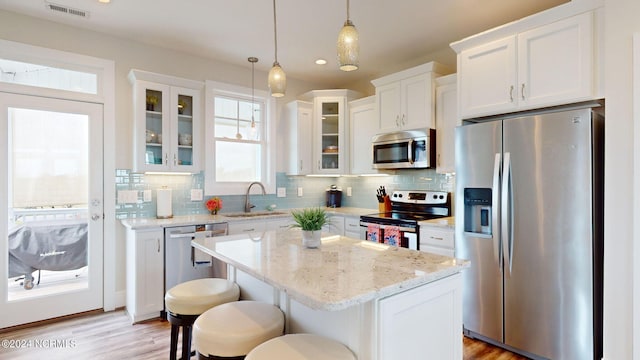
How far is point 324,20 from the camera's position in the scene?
306 cm

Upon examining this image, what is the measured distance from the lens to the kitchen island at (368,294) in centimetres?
123

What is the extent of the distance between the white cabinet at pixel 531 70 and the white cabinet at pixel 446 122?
50 centimetres

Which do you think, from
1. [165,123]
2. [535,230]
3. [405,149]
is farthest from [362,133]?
[535,230]

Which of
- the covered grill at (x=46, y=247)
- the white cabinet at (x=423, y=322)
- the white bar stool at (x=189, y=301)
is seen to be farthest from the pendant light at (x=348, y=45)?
the covered grill at (x=46, y=247)

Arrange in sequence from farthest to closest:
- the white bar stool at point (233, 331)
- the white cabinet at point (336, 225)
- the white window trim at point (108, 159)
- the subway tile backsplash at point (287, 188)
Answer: the white cabinet at point (336, 225) < the subway tile backsplash at point (287, 188) < the white window trim at point (108, 159) < the white bar stool at point (233, 331)

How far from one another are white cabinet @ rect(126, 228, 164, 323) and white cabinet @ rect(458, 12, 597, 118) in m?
2.97

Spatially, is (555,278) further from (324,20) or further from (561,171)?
(324,20)

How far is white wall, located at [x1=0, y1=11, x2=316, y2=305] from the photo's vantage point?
9.90 feet

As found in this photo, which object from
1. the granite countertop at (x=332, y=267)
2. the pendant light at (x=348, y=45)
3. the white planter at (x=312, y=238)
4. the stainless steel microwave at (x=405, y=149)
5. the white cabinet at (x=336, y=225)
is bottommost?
the white cabinet at (x=336, y=225)

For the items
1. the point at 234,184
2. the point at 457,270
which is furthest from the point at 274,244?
the point at 234,184

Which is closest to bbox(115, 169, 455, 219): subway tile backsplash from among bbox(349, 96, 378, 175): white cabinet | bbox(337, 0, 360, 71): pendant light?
bbox(349, 96, 378, 175): white cabinet

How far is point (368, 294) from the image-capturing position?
3.78 feet

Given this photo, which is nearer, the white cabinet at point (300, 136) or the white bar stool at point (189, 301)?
the white bar stool at point (189, 301)

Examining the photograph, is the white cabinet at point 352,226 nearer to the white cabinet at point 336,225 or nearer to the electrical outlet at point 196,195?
the white cabinet at point 336,225
